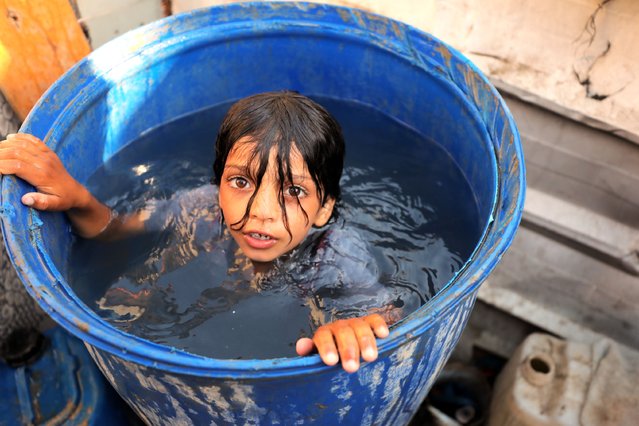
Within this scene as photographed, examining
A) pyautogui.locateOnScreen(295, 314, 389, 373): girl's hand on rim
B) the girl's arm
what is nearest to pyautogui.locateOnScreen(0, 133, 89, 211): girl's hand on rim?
the girl's arm

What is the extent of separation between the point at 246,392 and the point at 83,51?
137 cm

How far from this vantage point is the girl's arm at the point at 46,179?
1244mm

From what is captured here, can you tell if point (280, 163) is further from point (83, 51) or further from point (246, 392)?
point (83, 51)

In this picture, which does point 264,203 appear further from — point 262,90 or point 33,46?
point 33,46

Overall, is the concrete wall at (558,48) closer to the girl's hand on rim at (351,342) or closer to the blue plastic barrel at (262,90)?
the blue plastic barrel at (262,90)

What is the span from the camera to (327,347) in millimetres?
960

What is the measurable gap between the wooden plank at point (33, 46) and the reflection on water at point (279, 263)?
32 cm

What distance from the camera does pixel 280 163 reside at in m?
1.36

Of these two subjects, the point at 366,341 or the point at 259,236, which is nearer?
the point at 366,341

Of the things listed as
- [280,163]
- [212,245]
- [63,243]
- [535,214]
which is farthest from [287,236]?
[535,214]

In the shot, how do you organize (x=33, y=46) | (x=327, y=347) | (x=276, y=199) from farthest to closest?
(x=33, y=46)
(x=276, y=199)
(x=327, y=347)

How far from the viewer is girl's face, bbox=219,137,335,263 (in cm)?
136

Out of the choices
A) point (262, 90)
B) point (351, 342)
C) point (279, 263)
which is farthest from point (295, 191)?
point (262, 90)

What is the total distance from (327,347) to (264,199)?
49 cm
